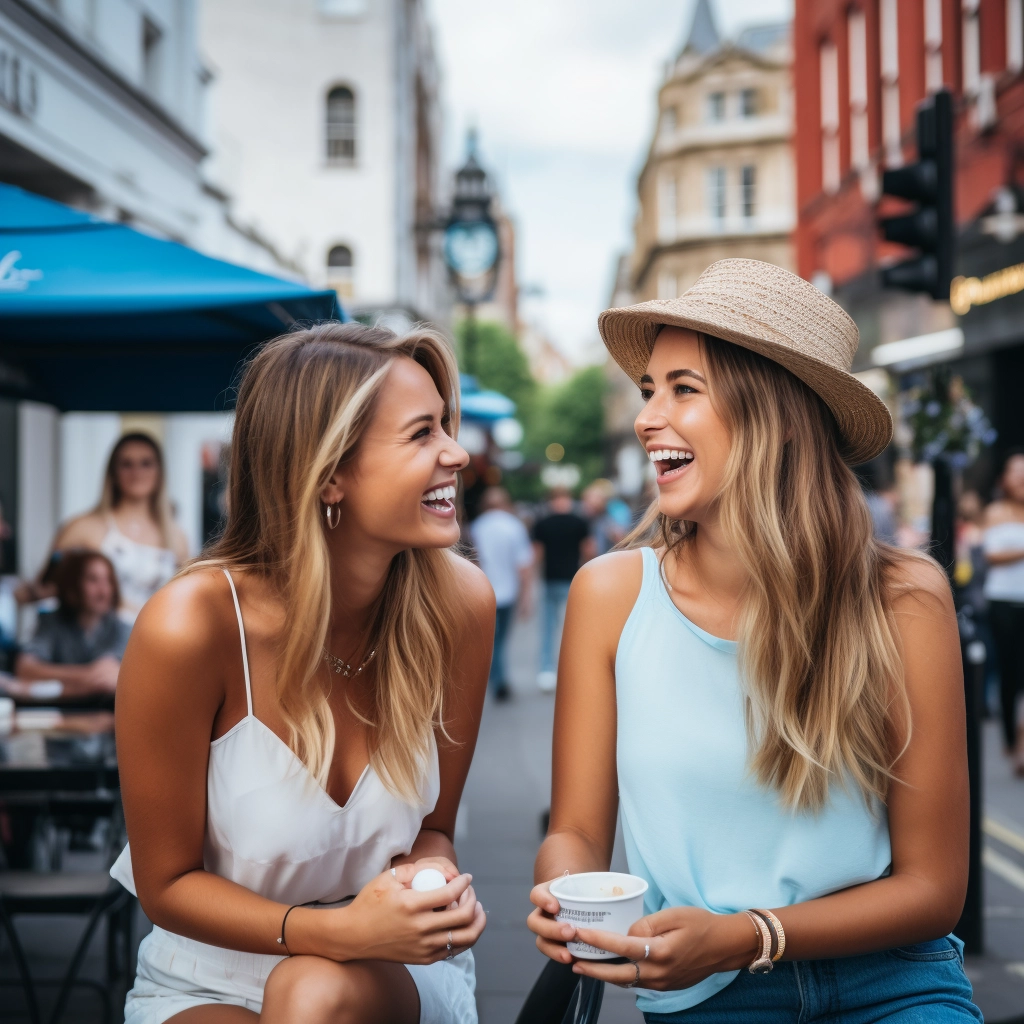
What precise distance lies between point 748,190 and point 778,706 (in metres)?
49.9

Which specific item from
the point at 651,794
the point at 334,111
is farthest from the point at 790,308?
the point at 334,111

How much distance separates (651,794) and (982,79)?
1315 centimetres

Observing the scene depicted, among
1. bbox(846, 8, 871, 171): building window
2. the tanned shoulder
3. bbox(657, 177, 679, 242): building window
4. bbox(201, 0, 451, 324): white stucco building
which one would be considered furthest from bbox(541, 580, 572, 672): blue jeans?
bbox(657, 177, 679, 242): building window

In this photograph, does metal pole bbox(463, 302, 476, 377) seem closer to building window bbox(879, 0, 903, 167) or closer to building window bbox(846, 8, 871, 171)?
building window bbox(879, 0, 903, 167)

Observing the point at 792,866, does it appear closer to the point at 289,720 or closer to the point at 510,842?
the point at 289,720

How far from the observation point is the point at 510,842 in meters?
5.96

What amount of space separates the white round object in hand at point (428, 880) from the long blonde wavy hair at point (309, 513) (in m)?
0.33

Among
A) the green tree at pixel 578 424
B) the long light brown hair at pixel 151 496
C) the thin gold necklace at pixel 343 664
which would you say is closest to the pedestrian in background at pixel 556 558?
the long light brown hair at pixel 151 496

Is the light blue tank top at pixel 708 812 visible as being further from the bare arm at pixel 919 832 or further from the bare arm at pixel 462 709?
the bare arm at pixel 462 709

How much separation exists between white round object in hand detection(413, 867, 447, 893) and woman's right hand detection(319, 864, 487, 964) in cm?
1

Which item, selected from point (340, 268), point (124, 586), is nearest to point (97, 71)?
point (124, 586)

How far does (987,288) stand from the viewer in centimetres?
1273

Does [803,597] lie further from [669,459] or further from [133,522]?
[133,522]

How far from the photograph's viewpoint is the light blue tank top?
210cm
